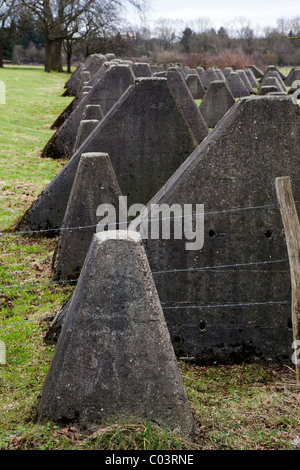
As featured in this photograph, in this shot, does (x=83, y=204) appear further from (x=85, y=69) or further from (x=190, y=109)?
(x=85, y=69)

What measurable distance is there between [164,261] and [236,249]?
0.69 m

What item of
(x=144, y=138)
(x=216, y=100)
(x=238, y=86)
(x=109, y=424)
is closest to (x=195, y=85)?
(x=238, y=86)

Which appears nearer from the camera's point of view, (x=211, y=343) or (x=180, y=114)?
(x=211, y=343)

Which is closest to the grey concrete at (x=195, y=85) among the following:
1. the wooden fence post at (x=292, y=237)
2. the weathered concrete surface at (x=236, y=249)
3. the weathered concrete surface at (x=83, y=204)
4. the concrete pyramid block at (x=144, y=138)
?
the concrete pyramid block at (x=144, y=138)

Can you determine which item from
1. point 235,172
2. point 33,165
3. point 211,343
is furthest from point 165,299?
point 33,165

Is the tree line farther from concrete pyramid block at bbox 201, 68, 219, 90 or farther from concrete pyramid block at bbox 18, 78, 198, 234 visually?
concrete pyramid block at bbox 18, 78, 198, 234

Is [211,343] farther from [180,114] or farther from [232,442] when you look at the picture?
[180,114]

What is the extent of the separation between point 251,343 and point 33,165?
9942mm

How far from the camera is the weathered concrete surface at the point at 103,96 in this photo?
44.1ft

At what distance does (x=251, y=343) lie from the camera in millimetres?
5426

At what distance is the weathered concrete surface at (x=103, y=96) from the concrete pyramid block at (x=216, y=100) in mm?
7114

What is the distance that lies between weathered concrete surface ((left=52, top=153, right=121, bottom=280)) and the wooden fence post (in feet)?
9.00
